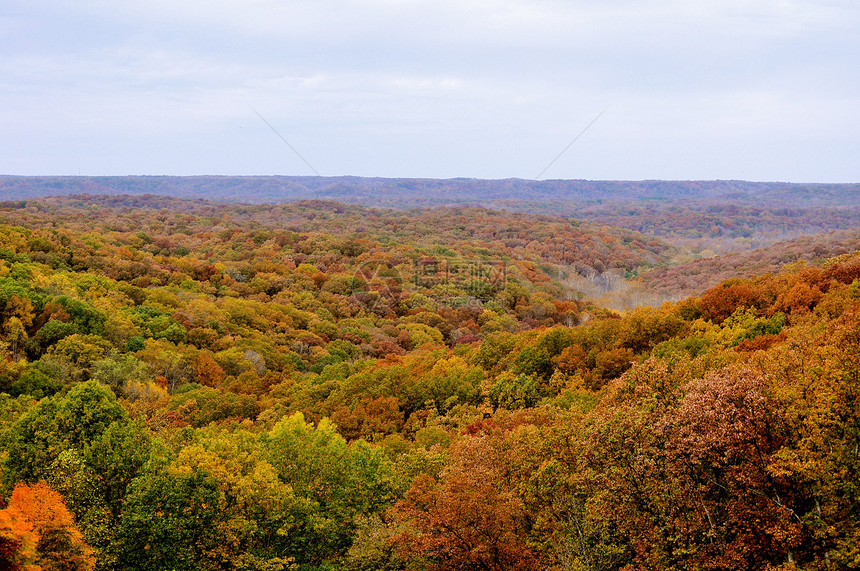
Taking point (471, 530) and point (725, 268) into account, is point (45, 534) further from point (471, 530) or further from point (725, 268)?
point (725, 268)

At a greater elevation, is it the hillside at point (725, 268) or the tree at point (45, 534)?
the tree at point (45, 534)

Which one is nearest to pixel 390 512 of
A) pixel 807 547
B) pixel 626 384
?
pixel 626 384

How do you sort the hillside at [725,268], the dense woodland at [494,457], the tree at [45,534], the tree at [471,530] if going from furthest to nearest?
1. the hillside at [725,268]
2. the tree at [471,530]
3. the tree at [45,534]
4. the dense woodland at [494,457]

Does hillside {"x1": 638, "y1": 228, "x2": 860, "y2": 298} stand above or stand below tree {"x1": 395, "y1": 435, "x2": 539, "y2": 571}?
below

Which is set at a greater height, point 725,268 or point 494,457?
point 494,457

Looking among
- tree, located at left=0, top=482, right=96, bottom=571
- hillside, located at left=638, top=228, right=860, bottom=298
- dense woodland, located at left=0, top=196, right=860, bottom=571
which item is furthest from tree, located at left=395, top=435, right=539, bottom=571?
hillside, located at left=638, top=228, right=860, bottom=298

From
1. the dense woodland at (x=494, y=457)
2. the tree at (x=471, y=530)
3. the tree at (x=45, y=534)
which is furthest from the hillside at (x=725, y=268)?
the tree at (x=45, y=534)

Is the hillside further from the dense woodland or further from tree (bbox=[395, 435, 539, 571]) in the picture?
tree (bbox=[395, 435, 539, 571])

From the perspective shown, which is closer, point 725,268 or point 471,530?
point 471,530

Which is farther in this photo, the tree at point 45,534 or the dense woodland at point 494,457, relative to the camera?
the tree at point 45,534

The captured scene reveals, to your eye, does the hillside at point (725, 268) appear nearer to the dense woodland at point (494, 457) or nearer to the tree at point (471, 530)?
the dense woodland at point (494, 457)

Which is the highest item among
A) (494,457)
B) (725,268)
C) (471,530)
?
(494,457)

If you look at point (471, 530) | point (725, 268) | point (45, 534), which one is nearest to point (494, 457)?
point (471, 530)

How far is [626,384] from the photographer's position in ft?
66.5
